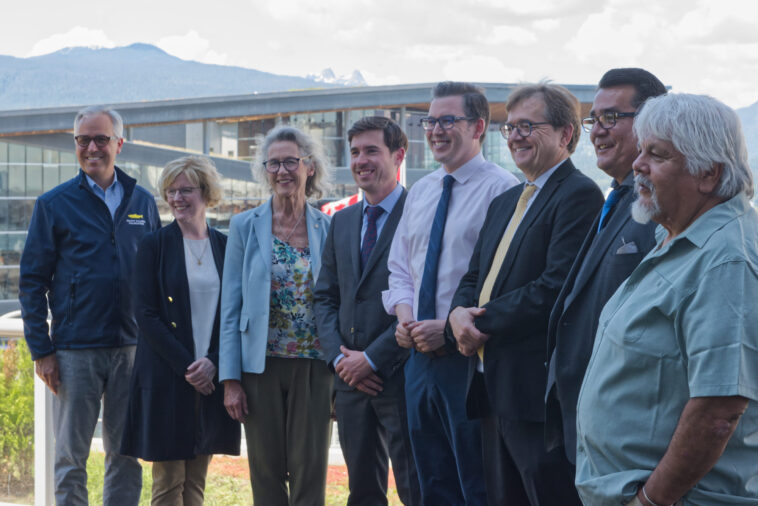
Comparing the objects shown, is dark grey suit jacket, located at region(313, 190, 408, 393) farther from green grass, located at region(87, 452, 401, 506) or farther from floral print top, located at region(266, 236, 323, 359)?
green grass, located at region(87, 452, 401, 506)

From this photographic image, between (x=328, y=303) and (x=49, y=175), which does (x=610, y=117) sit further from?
(x=49, y=175)

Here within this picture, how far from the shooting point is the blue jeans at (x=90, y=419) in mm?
4172

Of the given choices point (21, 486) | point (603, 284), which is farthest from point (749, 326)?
point (21, 486)

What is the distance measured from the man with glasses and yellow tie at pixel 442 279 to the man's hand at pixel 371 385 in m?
0.19

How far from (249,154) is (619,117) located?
96.9 ft

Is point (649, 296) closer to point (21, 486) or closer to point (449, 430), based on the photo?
point (449, 430)

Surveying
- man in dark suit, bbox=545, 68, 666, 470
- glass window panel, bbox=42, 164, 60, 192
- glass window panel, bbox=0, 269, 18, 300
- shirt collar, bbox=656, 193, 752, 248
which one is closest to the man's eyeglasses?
Result: man in dark suit, bbox=545, 68, 666, 470

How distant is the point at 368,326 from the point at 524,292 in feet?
3.40

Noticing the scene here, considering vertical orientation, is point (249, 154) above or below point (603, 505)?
above

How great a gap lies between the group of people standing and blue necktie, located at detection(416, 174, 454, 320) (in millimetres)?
11

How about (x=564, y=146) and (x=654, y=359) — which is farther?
(x=564, y=146)

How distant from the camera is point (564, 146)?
10.6ft

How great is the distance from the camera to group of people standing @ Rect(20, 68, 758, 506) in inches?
76.0

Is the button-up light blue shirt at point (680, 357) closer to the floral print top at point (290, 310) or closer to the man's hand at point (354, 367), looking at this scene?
the man's hand at point (354, 367)
